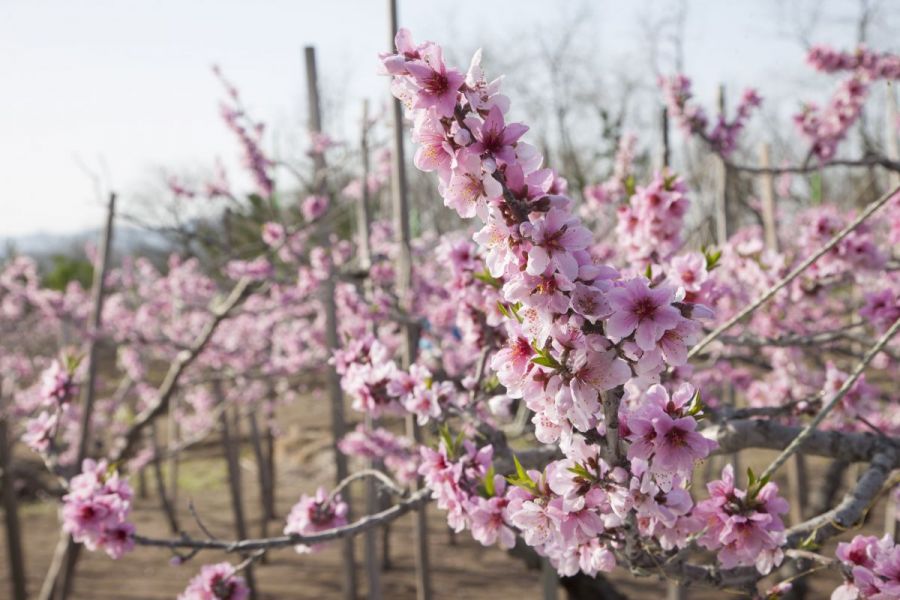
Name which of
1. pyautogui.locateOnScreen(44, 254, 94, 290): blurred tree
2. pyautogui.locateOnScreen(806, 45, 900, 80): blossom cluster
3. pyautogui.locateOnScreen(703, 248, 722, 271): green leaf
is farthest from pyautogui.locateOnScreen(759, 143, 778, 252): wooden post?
pyautogui.locateOnScreen(44, 254, 94, 290): blurred tree

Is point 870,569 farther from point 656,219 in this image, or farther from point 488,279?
point 656,219

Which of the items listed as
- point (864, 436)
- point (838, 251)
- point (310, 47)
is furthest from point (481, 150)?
point (310, 47)

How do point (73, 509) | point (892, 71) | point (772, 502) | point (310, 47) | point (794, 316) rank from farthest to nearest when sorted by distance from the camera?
point (794, 316), point (310, 47), point (892, 71), point (73, 509), point (772, 502)

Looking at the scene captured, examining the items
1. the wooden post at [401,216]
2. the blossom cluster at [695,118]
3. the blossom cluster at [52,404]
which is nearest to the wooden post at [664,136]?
the blossom cluster at [695,118]

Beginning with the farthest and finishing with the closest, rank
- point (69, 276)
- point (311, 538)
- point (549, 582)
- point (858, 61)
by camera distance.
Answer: point (69, 276) < point (858, 61) < point (549, 582) < point (311, 538)

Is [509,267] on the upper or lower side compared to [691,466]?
upper

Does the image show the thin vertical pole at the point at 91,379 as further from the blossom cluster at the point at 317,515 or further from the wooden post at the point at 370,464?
the blossom cluster at the point at 317,515

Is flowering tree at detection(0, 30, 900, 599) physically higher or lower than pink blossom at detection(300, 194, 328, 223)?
lower

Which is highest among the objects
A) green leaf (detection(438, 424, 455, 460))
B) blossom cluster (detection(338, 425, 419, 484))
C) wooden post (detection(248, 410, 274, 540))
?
green leaf (detection(438, 424, 455, 460))

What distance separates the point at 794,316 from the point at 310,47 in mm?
4092

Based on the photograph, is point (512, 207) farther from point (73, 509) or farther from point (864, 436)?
point (73, 509)

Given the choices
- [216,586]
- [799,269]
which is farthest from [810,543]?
[216,586]

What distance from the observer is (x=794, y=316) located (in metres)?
5.24

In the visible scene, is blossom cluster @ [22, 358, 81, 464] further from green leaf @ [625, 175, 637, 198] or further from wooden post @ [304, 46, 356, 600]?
green leaf @ [625, 175, 637, 198]
